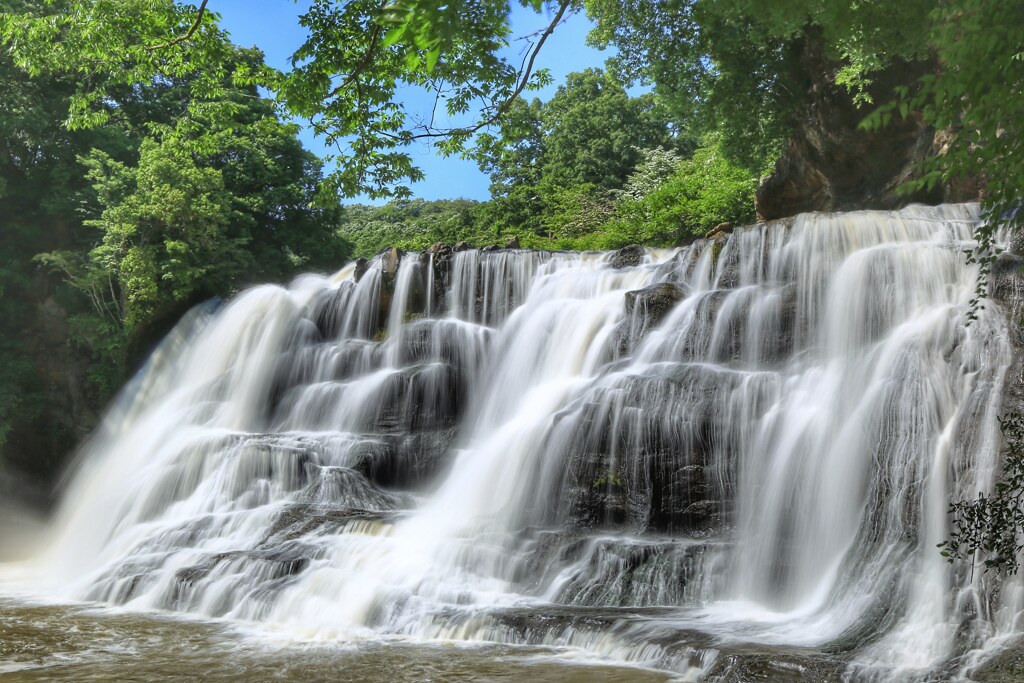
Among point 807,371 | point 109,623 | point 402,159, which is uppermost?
point 402,159

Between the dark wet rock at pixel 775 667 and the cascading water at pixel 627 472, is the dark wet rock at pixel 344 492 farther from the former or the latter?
the dark wet rock at pixel 775 667

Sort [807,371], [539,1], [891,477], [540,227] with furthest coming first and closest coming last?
[540,227]
[807,371]
[891,477]
[539,1]

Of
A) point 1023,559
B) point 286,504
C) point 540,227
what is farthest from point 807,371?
point 540,227

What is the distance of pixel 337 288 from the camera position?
1861cm

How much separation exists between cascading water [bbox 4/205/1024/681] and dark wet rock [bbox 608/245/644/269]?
89 mm

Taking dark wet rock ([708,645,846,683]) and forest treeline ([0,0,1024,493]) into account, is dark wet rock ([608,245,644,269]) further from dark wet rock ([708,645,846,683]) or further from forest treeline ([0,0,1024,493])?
dark wet rock ([708,645,846,683])

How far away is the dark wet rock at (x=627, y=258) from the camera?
16500 mm

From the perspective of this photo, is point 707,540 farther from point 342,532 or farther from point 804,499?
point 342,532

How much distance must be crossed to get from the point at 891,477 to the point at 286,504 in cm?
779

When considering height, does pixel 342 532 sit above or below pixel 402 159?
below

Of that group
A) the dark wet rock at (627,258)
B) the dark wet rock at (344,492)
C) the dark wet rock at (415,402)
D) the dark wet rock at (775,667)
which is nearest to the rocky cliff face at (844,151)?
the dark wet rock at (627,258)

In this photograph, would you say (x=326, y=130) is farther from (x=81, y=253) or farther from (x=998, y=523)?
(x=81, y=253)

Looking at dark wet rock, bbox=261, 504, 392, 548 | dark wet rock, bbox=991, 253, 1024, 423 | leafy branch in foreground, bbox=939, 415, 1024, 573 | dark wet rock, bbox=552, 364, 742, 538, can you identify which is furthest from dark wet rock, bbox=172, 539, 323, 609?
dark wet rock, bbox=991, 253, 1024, 423

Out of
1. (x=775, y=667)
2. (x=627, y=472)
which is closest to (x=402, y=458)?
(x=627, y=472)
